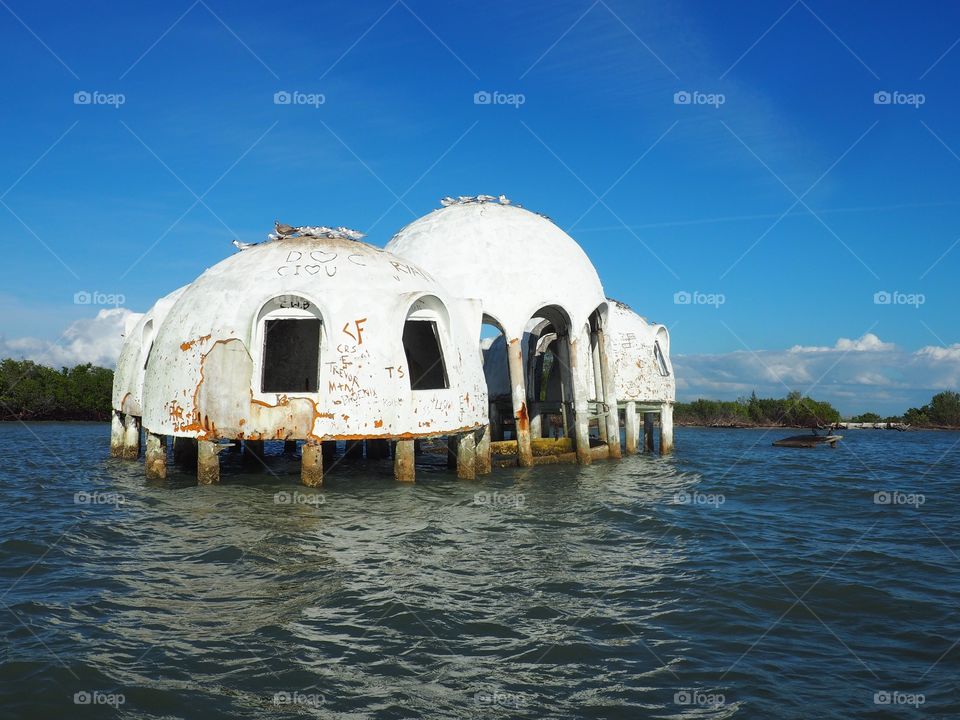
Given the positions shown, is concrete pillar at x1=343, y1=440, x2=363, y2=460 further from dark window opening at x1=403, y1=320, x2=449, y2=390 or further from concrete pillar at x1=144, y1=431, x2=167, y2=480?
concrete pillar at x1=144, y1=431, x2=167, y2=480

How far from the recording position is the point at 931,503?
65.3 feet

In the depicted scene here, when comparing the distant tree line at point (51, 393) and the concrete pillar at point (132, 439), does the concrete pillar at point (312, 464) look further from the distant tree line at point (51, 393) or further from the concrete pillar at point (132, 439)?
the distant tree line at point (51, 393)

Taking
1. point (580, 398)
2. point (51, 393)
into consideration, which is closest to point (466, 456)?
point (580, 398)

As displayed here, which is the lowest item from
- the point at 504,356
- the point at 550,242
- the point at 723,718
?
the point at 723,718

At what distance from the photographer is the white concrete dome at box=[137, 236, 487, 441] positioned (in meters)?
16.9

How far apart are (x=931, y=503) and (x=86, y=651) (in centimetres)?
1993

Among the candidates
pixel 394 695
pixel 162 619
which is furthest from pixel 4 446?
pixel 394 695

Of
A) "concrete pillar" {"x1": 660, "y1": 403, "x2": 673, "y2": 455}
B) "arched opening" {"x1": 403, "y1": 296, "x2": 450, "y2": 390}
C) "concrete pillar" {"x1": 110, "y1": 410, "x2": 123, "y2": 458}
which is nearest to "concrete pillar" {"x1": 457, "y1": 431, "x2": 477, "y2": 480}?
"arched opening" {"x1": 403, "y1": 296, "x2": 450, "y2": 390}

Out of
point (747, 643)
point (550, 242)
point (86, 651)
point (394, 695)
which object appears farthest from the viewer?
point (550, 242)

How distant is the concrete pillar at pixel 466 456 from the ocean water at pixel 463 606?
2.00 metres

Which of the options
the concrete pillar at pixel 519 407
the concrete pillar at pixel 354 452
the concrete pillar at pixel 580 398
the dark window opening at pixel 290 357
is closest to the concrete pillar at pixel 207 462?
the concrete pillar at pixel 354 452

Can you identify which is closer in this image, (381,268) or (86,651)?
(86,651)

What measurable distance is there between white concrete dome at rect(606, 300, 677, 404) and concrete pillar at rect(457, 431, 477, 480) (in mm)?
11607

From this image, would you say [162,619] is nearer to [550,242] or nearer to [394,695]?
[394,695]
